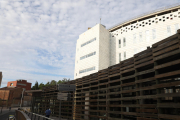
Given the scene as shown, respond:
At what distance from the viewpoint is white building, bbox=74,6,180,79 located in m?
24.2

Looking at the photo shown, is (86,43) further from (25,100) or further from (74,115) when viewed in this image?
(25,100)

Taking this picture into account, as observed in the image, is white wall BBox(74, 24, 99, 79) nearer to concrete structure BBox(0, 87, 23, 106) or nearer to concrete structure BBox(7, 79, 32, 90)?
concrete structure BBox(0, 87, 23, 106)

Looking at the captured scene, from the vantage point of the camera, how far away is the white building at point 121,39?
24.2 m

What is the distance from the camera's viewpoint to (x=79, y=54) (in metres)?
30.4

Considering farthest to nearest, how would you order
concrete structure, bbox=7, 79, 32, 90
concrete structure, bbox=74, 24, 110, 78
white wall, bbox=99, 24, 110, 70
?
1. concrete structure, bbox=7, 79, 32, 90
2. white wall, bbox=99, 24, 110, 70
3. concrete structure, bbox=74, 24, 110, 78

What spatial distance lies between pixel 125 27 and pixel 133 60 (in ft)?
73.0

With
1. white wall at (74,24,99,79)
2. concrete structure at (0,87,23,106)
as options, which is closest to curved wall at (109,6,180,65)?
white wall at (74,24,99,79)

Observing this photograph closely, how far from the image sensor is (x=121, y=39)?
94.9 ft

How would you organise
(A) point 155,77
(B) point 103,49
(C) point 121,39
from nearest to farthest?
(A) point 155,77 < (B) point 103,49 < (C) point 121,39

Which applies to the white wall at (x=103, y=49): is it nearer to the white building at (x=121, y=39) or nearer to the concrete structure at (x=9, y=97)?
the white building at (x=121, y=39)

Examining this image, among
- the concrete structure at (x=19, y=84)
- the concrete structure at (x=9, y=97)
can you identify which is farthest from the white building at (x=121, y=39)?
the concrete structure at (x=19, y=84)

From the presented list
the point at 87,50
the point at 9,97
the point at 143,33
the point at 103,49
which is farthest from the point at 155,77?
the point at 9,97

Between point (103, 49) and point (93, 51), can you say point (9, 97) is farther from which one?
point (103, 49)

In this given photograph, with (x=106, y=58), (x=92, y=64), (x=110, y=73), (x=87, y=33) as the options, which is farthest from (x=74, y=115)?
(x=87, y=33)
